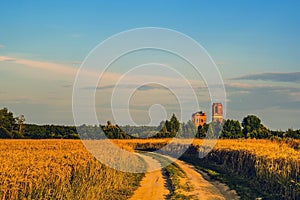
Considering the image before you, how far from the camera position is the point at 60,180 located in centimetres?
1989

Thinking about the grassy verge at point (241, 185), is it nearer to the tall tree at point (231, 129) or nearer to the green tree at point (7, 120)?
the tall tree at point (231, 129)

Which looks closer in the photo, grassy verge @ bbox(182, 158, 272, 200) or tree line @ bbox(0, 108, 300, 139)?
grassy verge @ bbox(182, 158, 272, 200)

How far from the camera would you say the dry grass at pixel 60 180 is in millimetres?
15961

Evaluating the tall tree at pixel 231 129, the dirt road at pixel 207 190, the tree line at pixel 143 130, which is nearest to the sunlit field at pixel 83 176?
the dirt road at pixel 207 190

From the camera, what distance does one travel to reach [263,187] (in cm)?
2522

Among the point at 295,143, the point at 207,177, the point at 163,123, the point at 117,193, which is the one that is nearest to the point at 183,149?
the point at 295,143

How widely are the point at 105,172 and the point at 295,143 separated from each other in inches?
1580

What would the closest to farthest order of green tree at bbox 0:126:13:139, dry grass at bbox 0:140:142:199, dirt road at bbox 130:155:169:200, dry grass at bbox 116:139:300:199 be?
1. dry grass at bbox 0:140:142:199
2. dry grass at bbox 116:139:300:199
3. dirt road at bbox 130:155:169:200
4. green tree at bbox 0:126:13:139

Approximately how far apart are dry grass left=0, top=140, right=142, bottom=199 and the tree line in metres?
58.3

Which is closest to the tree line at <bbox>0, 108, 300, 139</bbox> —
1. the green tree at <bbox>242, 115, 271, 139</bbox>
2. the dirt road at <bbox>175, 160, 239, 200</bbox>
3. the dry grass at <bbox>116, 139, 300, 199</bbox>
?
Result: the green tree at <bbox>242, 115, 271, 139</bbox>

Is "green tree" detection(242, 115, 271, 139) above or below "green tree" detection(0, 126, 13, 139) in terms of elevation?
above

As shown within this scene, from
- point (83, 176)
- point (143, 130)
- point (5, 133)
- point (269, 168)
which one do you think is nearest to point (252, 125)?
point (143, 130)

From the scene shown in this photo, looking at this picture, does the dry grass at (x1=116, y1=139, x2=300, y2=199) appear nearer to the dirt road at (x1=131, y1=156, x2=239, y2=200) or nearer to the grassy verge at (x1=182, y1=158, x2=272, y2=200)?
the grassy verge at (x1=182, y1=158, x2=272, y2=200)

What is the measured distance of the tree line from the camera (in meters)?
93.8
